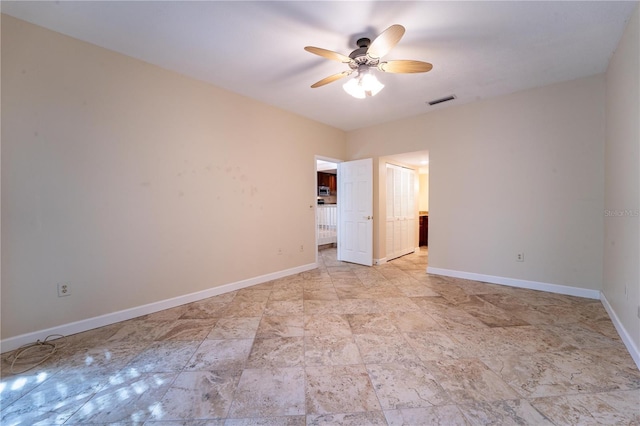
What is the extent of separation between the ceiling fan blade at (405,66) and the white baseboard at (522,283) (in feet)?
10.4

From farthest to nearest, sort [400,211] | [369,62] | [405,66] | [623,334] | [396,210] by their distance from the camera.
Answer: [400,211] < [396,210] < [369,62] < [405,66] < [623,334]

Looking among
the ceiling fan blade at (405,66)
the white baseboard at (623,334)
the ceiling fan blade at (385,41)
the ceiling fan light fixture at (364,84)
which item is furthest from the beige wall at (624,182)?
the ceiling fan light fixture at (364,84)

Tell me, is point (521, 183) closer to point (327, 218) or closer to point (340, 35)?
point (340, 35)

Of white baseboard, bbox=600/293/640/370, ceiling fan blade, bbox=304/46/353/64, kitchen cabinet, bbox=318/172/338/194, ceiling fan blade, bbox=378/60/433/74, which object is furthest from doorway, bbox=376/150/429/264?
kitchen cabinet, bbox=318/172/338/194

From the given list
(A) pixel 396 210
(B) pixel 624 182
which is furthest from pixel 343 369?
(A) pixel 396 210

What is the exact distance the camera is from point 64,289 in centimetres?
231

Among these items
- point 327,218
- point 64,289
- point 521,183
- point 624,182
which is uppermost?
point 521,183

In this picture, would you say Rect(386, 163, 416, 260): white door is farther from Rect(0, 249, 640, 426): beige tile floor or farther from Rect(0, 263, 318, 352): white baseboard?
Rect(0, 263, 318, 352): white baseboard

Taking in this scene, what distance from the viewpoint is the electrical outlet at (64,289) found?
2288 millimetres

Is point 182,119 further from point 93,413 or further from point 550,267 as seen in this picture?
point 550,267

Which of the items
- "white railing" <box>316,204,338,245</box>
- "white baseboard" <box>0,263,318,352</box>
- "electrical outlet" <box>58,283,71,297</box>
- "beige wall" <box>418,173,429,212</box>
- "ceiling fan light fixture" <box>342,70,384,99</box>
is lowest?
"white baseboard" <box>0,263,318,352</box>

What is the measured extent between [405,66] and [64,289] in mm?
3798

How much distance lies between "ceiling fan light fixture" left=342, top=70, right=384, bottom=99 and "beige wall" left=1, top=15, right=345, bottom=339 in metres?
1.80

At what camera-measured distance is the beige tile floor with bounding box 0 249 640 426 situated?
1.43 meters
